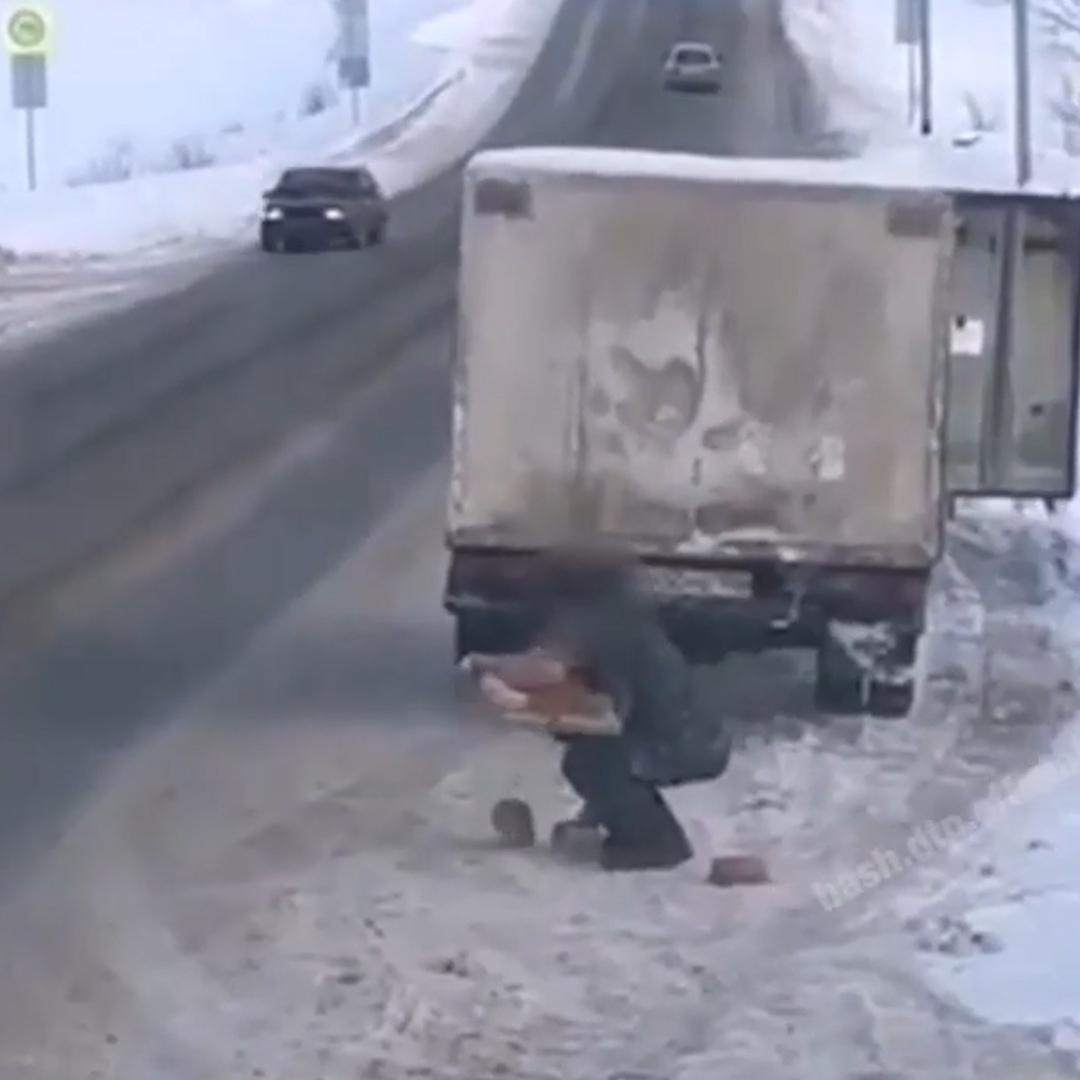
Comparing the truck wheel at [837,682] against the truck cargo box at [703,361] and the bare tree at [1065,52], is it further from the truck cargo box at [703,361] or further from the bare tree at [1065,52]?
the bare tree at [1065,52]

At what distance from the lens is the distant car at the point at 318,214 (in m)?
44.5

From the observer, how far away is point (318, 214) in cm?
4456

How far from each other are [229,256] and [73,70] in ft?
126

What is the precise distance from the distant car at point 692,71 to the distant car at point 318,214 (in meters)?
22.1

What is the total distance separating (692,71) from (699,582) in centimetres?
5410

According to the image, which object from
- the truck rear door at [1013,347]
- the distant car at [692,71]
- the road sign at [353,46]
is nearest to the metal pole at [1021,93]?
the truck rear door at [1013,347]

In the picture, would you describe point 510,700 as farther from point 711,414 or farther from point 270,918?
point 711,414

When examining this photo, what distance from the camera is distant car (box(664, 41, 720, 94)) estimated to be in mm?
67500

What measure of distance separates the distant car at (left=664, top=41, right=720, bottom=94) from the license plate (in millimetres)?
53511

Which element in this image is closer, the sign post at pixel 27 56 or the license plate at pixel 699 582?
the license plate at pixel 699 582

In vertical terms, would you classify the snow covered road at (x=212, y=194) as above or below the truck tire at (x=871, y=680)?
below

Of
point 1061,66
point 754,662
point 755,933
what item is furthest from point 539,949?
point 1061,66

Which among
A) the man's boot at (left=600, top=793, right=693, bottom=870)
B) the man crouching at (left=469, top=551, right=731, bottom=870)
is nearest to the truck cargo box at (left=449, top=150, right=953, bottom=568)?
the man crouching at (left=469, top=551, right=731, bottom=870)

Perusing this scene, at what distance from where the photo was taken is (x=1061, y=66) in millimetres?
67500
